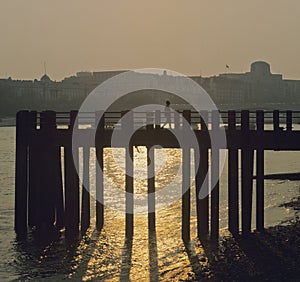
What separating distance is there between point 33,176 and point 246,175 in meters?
7.57

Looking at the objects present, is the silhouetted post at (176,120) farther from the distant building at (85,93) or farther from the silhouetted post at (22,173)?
the distant building at (85,93)

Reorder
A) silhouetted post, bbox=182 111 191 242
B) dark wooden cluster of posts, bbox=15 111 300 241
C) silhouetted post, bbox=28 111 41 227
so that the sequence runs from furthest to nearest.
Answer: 1. silhouetted post, bbox=28 111 41 227
2. silhouetted post, bbox=182 111 191 242
3. dark wooden cluster of posts, bbox=15 111 300 241

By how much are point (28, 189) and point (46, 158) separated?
1.47 meters

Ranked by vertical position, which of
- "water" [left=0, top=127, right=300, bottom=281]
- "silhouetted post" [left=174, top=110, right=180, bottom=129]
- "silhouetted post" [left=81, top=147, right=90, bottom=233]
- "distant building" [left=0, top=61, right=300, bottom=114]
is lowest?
"water" [left=0, top=127, right=300, bottom=281]

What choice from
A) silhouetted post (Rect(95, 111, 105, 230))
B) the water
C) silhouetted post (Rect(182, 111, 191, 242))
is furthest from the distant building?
silhouetted post (Rect(182, 111, 191, 242))

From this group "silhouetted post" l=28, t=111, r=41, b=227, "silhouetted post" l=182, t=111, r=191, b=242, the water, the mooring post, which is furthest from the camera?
"silhouetted post" l=28, t=111, r=41, b=227

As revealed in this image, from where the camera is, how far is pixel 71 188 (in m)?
24.5

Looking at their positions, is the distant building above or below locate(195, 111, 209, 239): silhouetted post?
above

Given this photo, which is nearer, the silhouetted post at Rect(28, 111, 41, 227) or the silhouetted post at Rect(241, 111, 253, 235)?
the silhouetted post at Rect(241, 111, 253, 235)

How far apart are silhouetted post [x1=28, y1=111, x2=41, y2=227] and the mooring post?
681 cm

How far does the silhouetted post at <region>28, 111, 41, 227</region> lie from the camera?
81.6 ft

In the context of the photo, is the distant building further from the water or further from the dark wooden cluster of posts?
the dark wooden cluster of posts

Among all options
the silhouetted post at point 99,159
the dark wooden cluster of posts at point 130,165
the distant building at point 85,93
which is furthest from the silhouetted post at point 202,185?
the distant building at point 85,93

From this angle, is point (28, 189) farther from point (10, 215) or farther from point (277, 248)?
point (277, 248)
